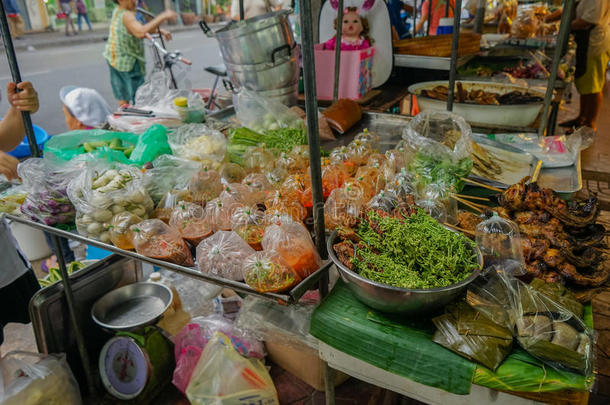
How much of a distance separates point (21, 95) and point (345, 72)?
2396 mm

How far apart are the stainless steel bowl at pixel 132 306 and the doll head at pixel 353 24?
2.68m

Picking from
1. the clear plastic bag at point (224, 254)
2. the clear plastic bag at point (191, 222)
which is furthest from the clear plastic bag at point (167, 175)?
the clear plastic bag at point (224, 254)

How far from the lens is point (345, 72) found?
141 inches

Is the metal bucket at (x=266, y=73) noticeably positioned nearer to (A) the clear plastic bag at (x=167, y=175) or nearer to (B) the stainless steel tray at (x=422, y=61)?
(A) the clear plastic bag at (x=167, y=175)

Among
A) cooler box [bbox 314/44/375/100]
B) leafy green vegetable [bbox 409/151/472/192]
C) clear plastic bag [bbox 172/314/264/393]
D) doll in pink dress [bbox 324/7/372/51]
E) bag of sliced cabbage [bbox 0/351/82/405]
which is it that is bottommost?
clear plastic bag [bbox 172/314/264/393]

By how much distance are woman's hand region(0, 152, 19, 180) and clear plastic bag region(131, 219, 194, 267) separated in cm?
97

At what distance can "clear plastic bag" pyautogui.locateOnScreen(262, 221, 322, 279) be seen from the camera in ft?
4.72

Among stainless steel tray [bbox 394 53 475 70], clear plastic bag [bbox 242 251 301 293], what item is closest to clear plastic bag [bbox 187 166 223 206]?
clear plastic bag [bbox 242 251 301 293]

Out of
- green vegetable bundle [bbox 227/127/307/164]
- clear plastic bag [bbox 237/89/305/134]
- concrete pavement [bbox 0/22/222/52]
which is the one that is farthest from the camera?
concrete pavement [bbox 0/22/222/52]

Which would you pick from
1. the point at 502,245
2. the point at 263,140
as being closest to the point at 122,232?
the point at 263,140

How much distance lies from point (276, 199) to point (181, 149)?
93 cm

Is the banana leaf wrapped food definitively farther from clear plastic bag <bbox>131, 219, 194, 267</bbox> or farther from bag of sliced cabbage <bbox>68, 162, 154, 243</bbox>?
bag of sliced cabbage <bbox>68, 162, 154, 243</bbox>

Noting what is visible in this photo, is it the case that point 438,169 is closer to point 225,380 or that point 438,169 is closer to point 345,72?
point 225,380

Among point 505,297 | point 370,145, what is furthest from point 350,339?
point 370,145
